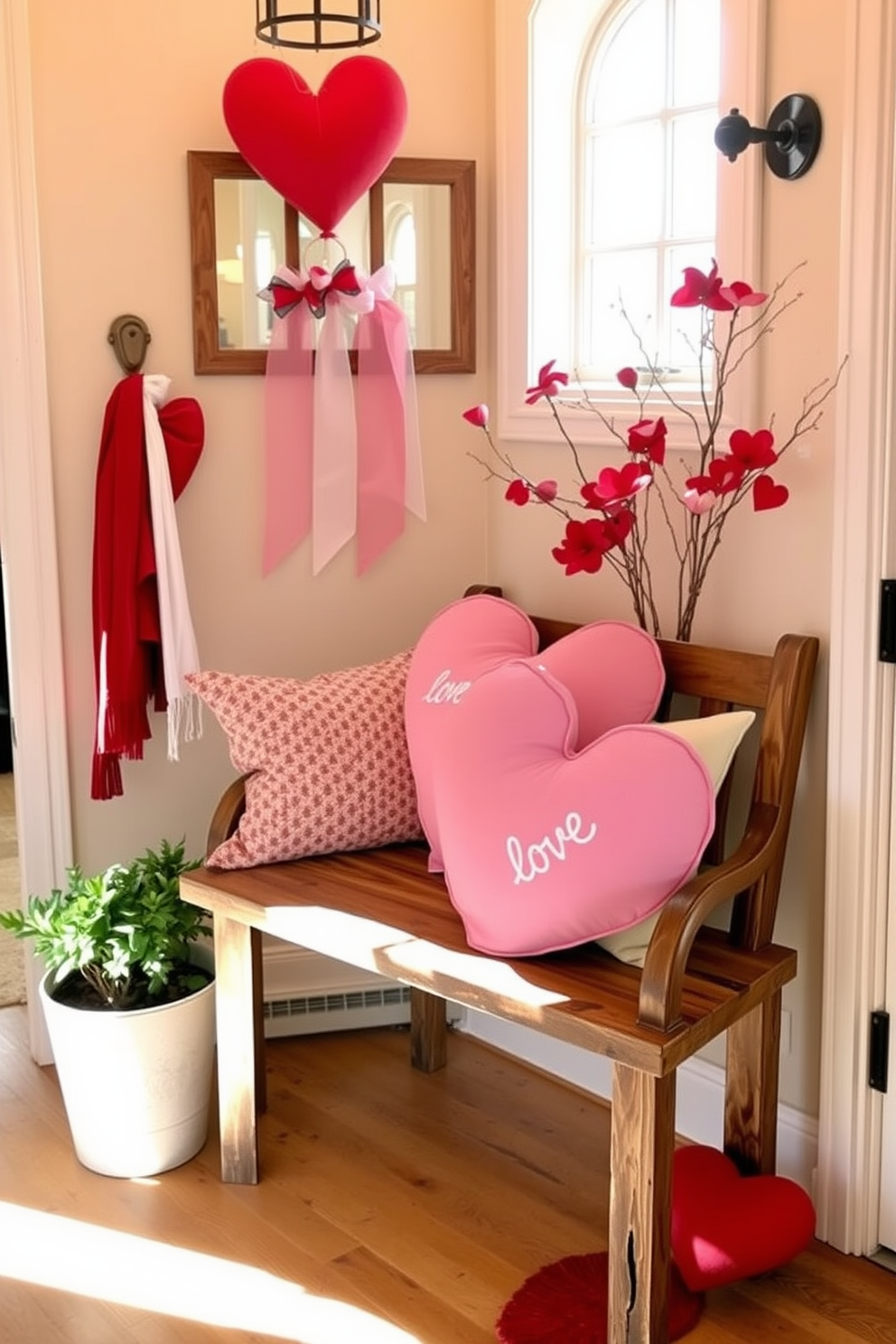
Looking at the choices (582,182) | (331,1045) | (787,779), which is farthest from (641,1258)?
(582,182)

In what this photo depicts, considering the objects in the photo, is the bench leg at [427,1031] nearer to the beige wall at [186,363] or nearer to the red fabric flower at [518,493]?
the beige wall at [186,363]

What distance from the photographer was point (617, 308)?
296 cm

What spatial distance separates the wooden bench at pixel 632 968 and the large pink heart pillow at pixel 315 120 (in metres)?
0.90

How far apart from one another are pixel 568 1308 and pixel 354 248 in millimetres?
1917

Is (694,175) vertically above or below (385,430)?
above

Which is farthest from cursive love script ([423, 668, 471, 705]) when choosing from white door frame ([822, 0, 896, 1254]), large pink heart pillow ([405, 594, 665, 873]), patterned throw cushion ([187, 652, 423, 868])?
white door frame ([822, 0, 896, 1254])

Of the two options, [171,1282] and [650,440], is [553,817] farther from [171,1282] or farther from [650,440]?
[171,1282]

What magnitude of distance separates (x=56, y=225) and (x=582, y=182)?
3.29 ft

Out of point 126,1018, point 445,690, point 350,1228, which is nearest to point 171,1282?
point 350,1228

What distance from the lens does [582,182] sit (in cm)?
297

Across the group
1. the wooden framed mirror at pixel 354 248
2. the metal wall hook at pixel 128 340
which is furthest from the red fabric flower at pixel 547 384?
the metal wall hook at pixel 128 340

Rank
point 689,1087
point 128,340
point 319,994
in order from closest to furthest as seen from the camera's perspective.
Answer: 1. point 689,1087
2. point 128,340
3. point 319,994

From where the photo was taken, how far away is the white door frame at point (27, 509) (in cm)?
270

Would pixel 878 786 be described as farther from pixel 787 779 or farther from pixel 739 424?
pixel 739 424
